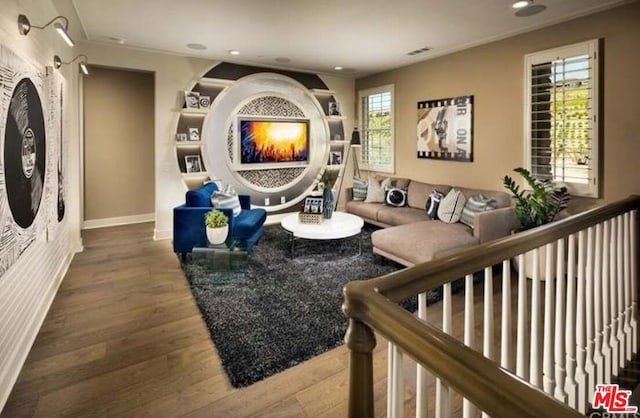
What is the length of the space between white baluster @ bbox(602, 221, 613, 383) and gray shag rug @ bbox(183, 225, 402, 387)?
153cm

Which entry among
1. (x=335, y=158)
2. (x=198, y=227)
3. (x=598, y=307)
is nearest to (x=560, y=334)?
(x=598, y=307)

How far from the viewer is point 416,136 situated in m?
5.82

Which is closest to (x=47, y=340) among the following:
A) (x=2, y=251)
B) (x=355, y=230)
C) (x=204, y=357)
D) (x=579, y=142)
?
(x=2, y=251)

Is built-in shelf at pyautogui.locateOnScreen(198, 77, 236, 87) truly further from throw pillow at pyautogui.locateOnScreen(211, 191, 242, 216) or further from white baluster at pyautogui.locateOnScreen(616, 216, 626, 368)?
white baluster at pyautogui.locateOnScreen(616, 216, 626, 368)

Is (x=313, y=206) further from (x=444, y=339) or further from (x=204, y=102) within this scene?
(x=444, y=339)

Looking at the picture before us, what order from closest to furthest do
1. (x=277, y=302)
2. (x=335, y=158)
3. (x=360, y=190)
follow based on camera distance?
(x=277, y=302) < (x=360, y=190) < (x=335, y=158)

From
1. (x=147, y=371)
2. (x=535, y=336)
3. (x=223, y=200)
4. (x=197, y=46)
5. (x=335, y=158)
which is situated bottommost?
(x=147, y=371)

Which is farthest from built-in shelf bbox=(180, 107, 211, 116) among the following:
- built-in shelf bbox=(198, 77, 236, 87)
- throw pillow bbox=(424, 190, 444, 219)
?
throw pillow bbox=(424, 190, 444, 219)

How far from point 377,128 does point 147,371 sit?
5435 mm

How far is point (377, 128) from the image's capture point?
6652 mm

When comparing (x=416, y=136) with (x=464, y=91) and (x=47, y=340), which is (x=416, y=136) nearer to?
(x=464, y=91)

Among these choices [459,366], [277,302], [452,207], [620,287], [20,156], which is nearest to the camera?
[459,366]

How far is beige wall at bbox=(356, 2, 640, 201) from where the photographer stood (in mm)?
3461

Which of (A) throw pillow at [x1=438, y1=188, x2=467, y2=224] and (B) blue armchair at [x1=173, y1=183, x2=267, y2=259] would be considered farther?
(A) throw pillow at [x1=438, y1=188, x2=467, y2=224]
